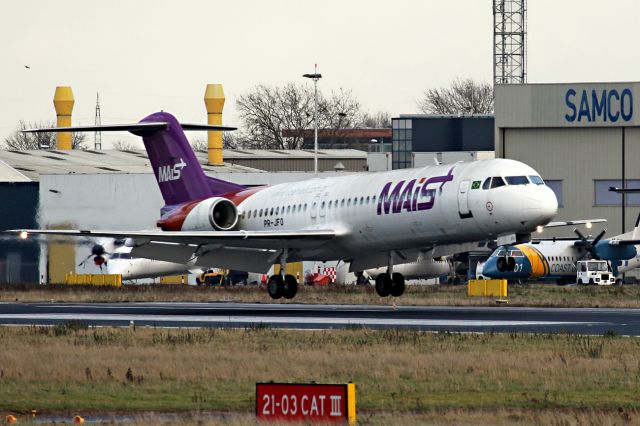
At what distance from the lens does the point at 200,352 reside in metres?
24.7

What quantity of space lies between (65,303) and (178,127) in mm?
8306

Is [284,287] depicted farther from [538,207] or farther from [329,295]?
[538,207]

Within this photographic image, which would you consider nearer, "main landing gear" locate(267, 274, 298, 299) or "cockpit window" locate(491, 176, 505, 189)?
"cockpit window" locate(491, 176, 505, 189)

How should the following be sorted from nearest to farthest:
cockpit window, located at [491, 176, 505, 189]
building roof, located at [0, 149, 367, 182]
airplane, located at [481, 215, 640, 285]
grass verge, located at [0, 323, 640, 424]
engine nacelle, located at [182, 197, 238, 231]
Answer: grass verge, located at [0, 323, 640, 424] < cockpit window, located at [491, 176, 505, 189] < engine nacelle, located at [182, 197, 238, 231] < airplane, located at [481, 215, 640, 285] < building roof, located at [0, 149, 367, 182]

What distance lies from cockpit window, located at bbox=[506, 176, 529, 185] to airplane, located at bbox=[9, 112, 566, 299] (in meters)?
0.03

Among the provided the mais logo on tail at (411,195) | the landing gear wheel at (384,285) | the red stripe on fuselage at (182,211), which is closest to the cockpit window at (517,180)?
the mais logo on tail at (411,195)

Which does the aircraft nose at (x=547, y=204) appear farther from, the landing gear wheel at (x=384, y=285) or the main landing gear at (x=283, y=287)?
the main landing gear at (x=283, y=287)

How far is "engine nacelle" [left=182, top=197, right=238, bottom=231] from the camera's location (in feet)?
145

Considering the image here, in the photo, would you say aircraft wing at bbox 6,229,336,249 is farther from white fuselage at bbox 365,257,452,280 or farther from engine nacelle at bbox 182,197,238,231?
white fuselage at bbox 365,257,452,280

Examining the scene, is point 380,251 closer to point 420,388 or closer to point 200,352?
point 200,352

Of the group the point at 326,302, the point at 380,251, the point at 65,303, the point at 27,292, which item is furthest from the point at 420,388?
the point at 27,292

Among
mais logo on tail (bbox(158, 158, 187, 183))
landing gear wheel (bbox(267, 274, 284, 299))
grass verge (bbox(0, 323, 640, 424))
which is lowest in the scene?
grass verge (bbox(0, 323, 640, 424))

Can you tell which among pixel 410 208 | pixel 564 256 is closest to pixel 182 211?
pixel 410 208

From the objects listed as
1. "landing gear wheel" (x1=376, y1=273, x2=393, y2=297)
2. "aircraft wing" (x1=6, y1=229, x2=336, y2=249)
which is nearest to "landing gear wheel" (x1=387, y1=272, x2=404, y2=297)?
"landing gear wheel" (x1=376, y1=273, x2=393, y2=297)
